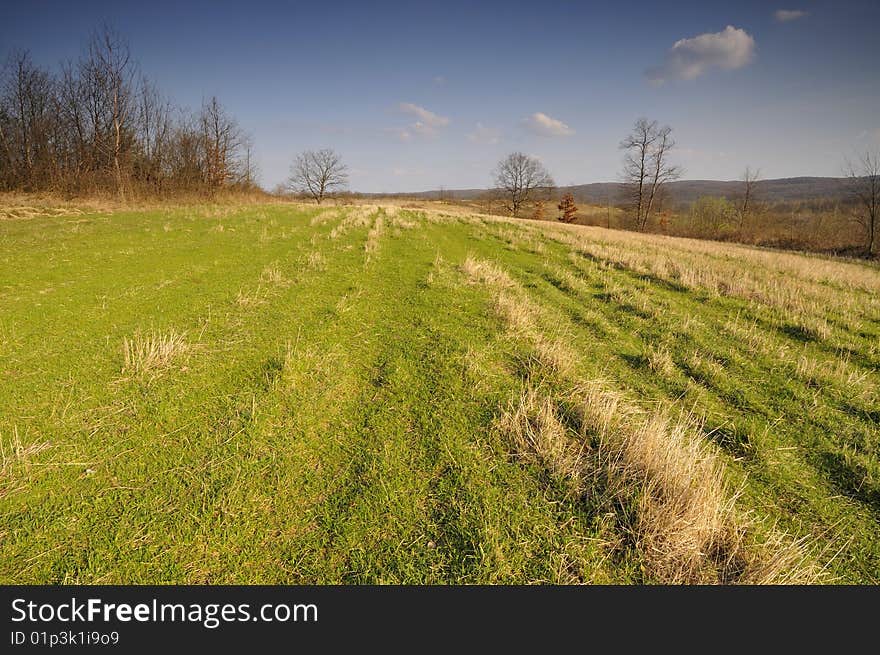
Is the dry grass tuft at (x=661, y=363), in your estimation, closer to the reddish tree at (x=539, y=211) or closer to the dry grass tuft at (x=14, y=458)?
the dry grass tuft at (x=14, y=458)

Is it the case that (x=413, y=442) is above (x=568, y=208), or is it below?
below

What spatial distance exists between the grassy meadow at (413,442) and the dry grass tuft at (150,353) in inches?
1.0

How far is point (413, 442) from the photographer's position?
317cm

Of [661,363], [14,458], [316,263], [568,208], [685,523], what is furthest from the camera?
[568,208]

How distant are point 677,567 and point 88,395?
5.12 meters

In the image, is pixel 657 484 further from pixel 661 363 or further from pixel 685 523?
pixel 661 363

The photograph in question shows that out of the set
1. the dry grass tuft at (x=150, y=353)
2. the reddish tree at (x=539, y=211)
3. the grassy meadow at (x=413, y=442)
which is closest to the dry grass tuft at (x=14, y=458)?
the grassy meadow at (x=413, y=442)

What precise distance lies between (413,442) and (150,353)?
10.8 ft

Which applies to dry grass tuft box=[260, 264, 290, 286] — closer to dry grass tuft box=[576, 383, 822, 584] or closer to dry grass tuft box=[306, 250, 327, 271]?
dry grass tuft box=[306, 250, 327, 271]

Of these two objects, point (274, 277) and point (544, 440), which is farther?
point (274, 277)

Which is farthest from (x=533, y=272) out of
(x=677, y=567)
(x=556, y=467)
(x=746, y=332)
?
(x=677, y=567)

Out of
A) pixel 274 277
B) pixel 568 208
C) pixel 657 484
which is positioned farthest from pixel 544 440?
pixel 568 208

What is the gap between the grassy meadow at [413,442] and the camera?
6.96ft

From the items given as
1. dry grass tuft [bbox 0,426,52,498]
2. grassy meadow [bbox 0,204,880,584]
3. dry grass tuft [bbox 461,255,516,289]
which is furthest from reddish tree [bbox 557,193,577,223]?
dry grass tuft [bbox 0,426,52,498]
